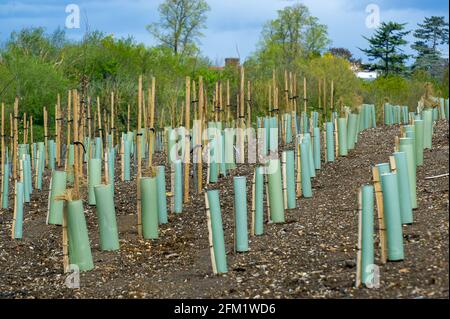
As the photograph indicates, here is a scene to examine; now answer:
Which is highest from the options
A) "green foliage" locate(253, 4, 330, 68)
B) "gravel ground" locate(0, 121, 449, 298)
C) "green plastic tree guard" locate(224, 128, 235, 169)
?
"green foliage" locate(253, 4, 330, 68)

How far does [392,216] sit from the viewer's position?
7961mm

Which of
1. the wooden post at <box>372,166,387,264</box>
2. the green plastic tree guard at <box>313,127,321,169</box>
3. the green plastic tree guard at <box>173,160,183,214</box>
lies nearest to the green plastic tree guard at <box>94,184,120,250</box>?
the green plastic tree guard at <box>173,160,183,214</box>

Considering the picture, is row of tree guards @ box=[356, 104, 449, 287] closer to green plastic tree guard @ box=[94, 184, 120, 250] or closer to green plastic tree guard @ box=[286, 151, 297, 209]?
green plastic tree guard @ box=[286, 151, 297, 209]

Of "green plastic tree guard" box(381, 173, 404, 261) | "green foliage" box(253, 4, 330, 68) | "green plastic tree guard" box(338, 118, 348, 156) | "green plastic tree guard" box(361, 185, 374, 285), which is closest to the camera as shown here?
"green plastic tree guard" box(361, 185, 374, 285)

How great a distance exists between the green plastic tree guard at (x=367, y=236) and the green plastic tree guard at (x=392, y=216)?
0.58ft

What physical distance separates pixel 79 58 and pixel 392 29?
2481 cm

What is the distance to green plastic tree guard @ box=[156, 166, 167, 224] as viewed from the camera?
1191 centimetres

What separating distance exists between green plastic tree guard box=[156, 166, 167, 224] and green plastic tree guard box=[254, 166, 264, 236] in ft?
5.80

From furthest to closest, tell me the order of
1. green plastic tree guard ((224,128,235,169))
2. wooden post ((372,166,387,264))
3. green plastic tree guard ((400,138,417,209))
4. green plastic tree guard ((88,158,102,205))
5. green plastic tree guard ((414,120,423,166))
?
green plastic tree guard ((224,128,235,169)), green plastic tree guard ((88,158,102,205)), green plastic tree guard ((414,120,423,166)), green plastic tree guard ((400,138,417,209)), wooden post ((372,166,387,264))

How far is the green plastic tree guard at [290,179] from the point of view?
1163 cm

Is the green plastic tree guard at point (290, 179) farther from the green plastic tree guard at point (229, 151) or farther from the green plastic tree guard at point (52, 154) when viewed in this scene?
the green plastic tree guard at point (52, 154)

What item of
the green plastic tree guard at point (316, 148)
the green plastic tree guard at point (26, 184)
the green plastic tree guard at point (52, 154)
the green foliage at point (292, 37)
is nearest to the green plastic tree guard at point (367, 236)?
the green plastic tree guard at point (316, 148)
